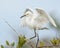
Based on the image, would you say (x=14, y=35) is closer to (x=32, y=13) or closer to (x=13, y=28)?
(x=13, y=28)

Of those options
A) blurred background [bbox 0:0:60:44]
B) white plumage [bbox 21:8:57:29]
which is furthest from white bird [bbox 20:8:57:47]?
blurred background [bbox 0:0:60:44]

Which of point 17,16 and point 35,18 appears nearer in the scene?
point 35,18

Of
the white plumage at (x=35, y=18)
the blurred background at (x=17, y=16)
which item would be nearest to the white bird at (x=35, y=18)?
the white plumage at (x=35, y=18)

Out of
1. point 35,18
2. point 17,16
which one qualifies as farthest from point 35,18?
point 17,16

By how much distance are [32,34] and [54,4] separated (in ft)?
0.94

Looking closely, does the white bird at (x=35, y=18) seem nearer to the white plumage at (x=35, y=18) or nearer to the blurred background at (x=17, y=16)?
the white plumage at (x=35, y=18)

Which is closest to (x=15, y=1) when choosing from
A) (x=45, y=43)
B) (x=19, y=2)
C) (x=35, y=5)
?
(x=19, y=2)

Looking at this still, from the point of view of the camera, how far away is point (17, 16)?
127 cm

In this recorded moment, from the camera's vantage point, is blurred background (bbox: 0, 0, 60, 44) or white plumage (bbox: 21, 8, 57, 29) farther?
blurred background (bbox: 0, 0, 60, 44)

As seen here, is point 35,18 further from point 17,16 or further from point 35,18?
point 17,16

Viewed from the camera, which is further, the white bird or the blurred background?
the blurred background

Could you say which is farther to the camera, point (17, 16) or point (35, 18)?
point (17, 16)

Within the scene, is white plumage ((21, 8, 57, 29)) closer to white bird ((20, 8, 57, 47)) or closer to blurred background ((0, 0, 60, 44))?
white bird ((20, 8, 57, 47))

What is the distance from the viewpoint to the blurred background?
127 cm
